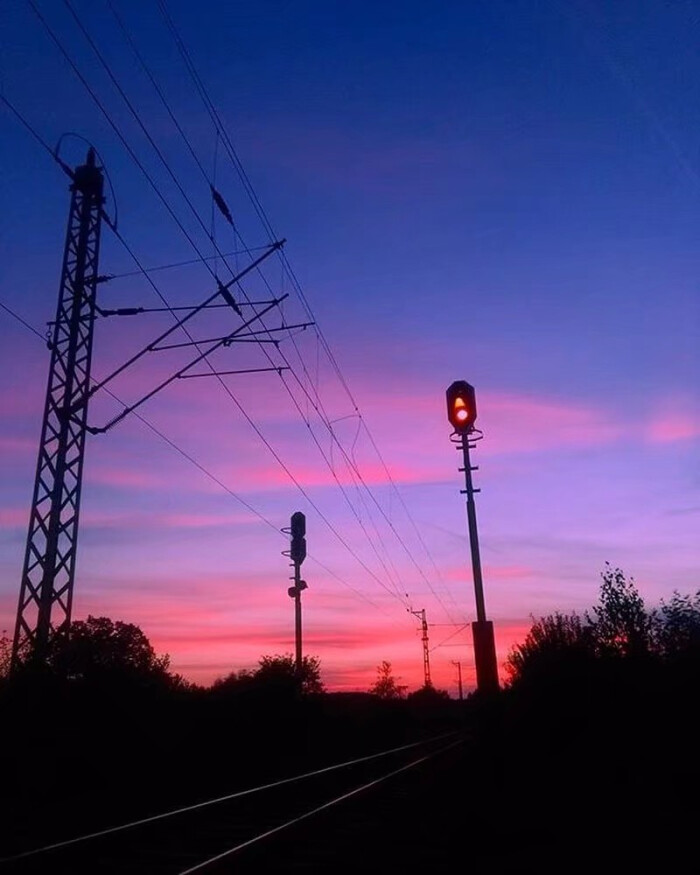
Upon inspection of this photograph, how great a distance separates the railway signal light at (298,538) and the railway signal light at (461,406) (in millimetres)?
38811

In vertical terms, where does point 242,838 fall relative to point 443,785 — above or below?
above

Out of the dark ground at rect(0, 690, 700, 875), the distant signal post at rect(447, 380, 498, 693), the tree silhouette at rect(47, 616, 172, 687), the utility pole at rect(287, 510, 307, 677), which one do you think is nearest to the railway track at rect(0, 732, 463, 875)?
the dark ground at rect(0, 690, 700, 875)

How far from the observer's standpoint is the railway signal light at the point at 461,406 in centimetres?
1570

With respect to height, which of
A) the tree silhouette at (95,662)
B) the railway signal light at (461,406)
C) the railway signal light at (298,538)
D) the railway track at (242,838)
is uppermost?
the railway signal light at (298,538)

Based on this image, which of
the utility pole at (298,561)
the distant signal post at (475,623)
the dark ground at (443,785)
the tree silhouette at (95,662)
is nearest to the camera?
the dark ground at (443,785)

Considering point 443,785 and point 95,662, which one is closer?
point 443,785

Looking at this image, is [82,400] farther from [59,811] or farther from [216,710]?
[216,710]

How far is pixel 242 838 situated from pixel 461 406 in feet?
28.3

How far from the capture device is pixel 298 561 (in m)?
53.4

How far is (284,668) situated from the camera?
4994cm

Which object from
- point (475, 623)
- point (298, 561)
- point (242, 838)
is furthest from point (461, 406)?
point (298, 561)

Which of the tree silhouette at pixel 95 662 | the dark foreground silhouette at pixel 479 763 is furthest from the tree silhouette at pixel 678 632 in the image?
the tree silhouette at pixel 95 662

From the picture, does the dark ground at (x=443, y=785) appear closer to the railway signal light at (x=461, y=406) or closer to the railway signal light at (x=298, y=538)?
the railway signal light at (x=461, y=406)

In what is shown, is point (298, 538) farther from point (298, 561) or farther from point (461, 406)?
point (461, 406)
